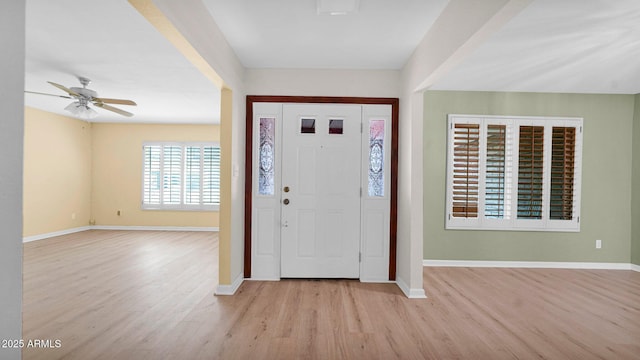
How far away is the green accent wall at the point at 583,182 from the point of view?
199 inches

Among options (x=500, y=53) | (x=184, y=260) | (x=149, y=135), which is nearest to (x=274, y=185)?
(x=184, y=260)

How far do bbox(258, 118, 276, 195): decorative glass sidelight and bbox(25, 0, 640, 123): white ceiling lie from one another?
73 cm

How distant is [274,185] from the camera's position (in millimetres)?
4305

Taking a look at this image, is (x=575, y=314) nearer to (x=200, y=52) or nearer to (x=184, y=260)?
(x=200, y=52)

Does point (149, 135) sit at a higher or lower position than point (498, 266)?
higher

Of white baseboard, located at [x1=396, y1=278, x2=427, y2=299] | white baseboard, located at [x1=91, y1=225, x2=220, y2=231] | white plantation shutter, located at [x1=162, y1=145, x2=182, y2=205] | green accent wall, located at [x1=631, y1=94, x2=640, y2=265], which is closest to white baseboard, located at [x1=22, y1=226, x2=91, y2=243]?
white baseboard, located at [x1=91, y1=225, x2=220, y2=231]

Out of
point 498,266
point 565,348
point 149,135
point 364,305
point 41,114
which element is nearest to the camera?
point 565,348

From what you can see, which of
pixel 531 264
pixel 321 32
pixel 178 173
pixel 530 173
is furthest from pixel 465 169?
pixel 178 173

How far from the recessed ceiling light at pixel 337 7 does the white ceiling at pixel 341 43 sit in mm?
76

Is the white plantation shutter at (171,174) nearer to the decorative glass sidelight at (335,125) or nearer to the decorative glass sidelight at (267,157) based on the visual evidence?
the decorative glass sidelight at (267,157)

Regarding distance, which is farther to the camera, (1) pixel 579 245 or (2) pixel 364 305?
(1) pixel 579 245

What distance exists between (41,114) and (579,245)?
32.4 ft

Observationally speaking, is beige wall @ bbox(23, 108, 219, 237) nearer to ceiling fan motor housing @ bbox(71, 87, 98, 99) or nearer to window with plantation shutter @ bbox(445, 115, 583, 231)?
ceiling fan motor housing @ bbox(71, 87, 98, 99)

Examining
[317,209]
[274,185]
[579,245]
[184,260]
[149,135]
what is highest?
[149,135]
